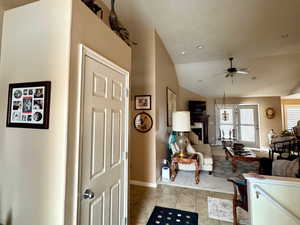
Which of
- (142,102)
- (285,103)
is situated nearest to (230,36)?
(142,102)

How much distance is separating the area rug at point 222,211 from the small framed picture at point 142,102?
220 cm

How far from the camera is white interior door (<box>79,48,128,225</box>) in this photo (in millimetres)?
1249

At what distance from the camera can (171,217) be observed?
2287 mm

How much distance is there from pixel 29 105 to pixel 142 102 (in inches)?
98.6

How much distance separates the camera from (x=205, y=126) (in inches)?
299

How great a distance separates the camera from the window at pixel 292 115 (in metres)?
7.99

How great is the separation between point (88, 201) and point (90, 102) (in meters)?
0.82

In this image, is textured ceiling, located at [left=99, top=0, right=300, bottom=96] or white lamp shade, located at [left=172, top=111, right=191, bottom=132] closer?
textured ceiling, located at [left=99, top=0, right=300, bottom=96]

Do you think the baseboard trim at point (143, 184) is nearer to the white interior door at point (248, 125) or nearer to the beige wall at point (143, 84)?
the beige wall at point (143, 84)

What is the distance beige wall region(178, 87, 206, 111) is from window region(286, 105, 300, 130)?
458cm

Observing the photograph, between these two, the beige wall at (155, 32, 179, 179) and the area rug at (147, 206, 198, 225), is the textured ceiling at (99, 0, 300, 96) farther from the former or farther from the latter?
the area rug at (147, 206, 198, 225)

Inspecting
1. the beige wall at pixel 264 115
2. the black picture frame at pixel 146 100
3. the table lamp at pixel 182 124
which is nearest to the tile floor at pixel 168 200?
the table lamp at pixel 182 124

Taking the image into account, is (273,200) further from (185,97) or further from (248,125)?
(248,125)

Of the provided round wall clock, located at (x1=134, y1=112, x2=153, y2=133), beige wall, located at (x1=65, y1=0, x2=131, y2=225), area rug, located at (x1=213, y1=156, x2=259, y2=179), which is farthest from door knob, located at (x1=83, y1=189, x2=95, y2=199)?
area rug, located at (x1=213, y1=156, x2=259, y2=179)
